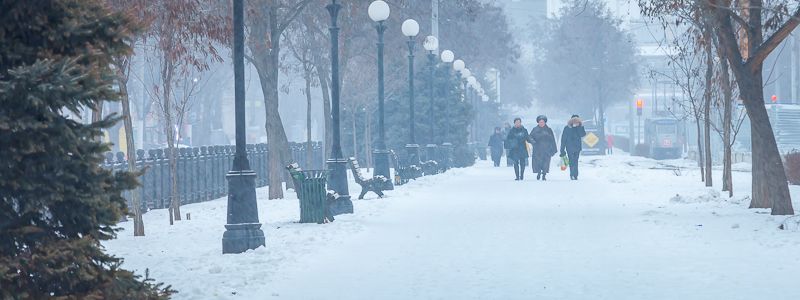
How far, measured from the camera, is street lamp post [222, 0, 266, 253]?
578 inches

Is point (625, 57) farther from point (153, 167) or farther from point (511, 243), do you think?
point (511, 243)

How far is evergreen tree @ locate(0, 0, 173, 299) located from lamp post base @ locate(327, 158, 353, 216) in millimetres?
12517

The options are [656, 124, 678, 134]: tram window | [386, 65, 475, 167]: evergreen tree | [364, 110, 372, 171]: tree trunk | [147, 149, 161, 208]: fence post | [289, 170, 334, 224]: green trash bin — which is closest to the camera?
[289, 170, 334, 224]: green trash bin

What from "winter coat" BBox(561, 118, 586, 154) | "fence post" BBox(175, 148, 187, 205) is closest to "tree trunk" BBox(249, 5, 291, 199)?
"fence post" BBox(175, 148, 187, 205)

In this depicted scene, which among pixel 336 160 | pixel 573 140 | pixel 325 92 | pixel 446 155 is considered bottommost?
pixel 446 155

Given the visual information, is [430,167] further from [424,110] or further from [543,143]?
[424,110]

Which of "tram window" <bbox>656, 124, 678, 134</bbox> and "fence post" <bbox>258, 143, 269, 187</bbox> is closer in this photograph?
"fence post" <bbox>258, 143, 269, 187</bbox>

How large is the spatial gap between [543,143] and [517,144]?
726 millimetres

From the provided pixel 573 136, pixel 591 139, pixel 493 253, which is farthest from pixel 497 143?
pixel 493 253

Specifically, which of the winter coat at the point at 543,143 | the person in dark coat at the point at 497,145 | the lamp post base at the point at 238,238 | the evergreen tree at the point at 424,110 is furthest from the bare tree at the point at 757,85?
the person in dark coat at the point at 497,145

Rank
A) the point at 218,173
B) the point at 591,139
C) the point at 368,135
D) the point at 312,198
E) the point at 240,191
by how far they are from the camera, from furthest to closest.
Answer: the point at 591,139 → the point at 368,135 → the point at 218,173 → the point at 312,198 → the point at 240,191

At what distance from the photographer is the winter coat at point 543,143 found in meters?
36.4

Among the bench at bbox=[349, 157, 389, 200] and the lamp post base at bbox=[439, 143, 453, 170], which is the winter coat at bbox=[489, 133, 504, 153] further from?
the bench at bbox=[349, 157, 389, 200]

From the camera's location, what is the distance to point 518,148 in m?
36.6
